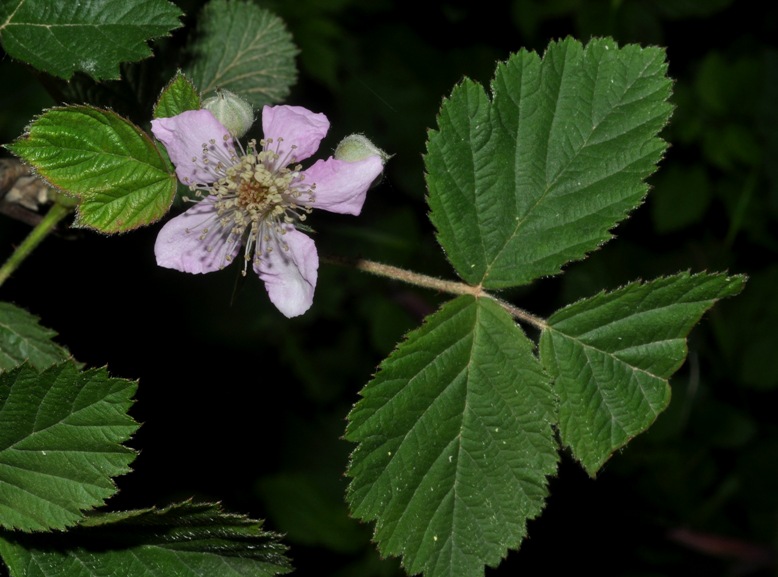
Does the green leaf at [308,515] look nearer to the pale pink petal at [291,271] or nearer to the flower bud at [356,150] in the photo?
the pale pink petal at [291,271]

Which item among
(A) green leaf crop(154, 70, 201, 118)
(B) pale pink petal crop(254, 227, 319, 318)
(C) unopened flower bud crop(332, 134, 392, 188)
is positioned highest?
(A) green leaf crop(154, 70, 201, 118)

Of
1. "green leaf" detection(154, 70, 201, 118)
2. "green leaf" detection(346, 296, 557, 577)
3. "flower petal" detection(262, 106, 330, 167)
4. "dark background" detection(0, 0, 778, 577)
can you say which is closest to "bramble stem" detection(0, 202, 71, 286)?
"green leaf" detection(154, 70, 201, 118)

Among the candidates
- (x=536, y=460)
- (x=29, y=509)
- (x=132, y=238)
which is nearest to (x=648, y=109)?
(x=536, y=460)

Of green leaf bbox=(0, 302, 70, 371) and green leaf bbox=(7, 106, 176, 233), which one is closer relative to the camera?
green leaf bbox=(7, 106, 176, 233)

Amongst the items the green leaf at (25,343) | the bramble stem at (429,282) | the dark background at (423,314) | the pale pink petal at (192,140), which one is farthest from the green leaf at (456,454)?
the dark background at (423,314)

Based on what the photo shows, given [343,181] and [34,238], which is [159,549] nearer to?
[34,238]

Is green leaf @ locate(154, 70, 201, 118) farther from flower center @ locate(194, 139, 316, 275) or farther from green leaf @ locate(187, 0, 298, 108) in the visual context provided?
green leaf @ locate(187, 0, 298, 108)
